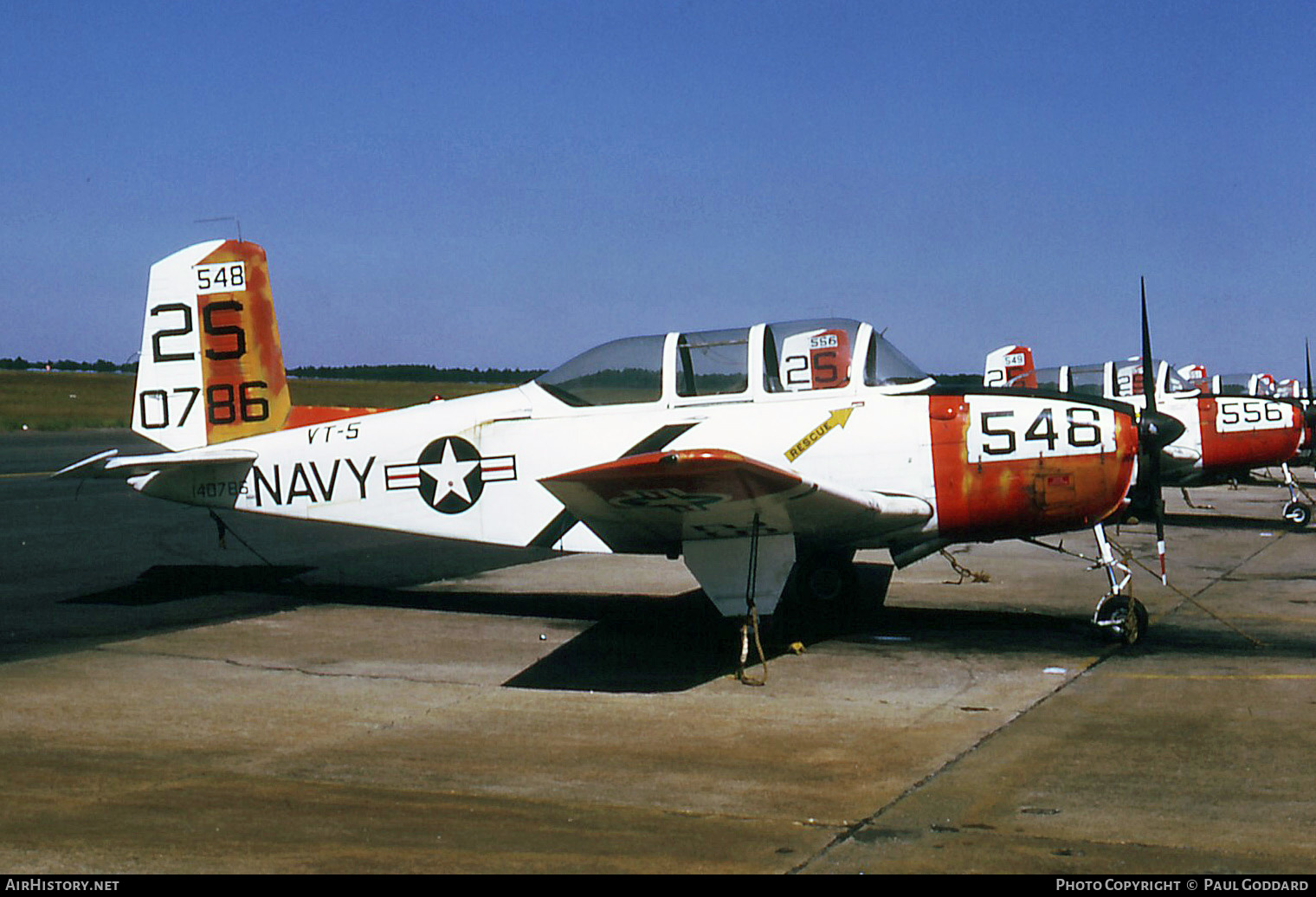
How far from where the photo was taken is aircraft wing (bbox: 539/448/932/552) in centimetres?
677

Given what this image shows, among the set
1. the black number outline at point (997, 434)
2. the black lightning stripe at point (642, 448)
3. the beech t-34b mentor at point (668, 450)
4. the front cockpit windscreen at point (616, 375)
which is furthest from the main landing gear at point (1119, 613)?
the front cockpit windscreen at point (616, 375)

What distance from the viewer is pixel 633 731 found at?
611cm

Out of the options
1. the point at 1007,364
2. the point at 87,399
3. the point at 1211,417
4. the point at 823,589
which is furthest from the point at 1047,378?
the point at 87,399

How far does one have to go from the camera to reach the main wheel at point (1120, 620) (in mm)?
8164

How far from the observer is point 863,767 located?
5.34 metres

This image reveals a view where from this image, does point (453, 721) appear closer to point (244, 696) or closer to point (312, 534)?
point (244, 696)

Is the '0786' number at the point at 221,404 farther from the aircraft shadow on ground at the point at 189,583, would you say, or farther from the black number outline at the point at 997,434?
the black number outline at the point at 997,434

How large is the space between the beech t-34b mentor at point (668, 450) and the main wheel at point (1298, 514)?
11.4 m

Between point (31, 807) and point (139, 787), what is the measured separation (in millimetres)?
436

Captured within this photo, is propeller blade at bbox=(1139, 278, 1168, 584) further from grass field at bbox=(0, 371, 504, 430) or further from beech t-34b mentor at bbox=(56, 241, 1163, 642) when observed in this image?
grass field at bbox=(0, 371, 504, 430)

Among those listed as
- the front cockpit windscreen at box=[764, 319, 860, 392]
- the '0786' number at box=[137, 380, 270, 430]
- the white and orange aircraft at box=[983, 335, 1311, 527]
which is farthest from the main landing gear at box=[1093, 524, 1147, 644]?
the white and orange aircraft at box=[983, 335, 1311, 527]

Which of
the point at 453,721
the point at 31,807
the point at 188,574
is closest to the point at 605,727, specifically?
the point at 453,721

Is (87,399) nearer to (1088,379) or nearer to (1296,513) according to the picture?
(1088,379)

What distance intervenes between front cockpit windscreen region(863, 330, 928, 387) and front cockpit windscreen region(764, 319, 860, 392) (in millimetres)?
148
